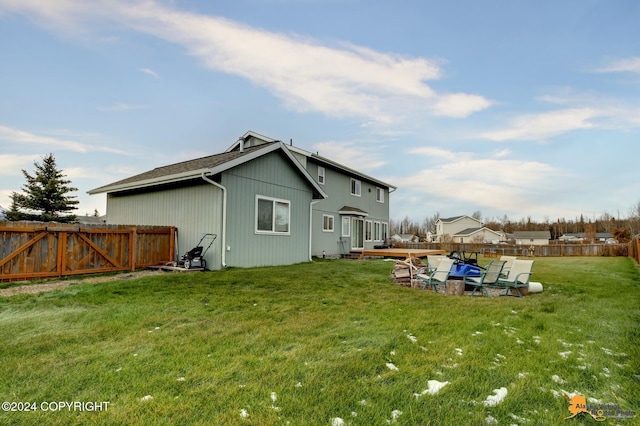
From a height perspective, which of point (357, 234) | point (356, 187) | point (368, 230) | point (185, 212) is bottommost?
point (357, 234)

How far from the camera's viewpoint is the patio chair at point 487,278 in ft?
25.8

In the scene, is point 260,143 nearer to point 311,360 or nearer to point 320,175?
point 320,175

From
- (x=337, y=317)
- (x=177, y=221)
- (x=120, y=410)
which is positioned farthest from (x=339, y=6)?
(x=120, y=410)

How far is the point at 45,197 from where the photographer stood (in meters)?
32.1

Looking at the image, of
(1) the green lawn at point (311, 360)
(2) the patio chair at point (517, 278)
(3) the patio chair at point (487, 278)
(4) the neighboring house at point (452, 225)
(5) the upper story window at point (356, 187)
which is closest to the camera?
(1) the green lawn at point (311, 360)

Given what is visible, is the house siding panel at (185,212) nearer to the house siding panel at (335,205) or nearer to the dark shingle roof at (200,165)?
the dark shingle roof at (200,165)

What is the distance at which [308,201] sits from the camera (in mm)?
14734

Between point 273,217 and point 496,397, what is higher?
point 273,217

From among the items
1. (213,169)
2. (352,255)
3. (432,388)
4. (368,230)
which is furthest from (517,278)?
(368,230)

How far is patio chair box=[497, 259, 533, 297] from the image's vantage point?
7.69m

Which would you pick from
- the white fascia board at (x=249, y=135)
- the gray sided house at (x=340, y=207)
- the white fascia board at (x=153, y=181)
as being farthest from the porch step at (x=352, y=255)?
the white fascia board at (x=153, y=181)

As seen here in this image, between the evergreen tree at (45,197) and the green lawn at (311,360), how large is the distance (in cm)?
3286

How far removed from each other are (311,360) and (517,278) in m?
6.33

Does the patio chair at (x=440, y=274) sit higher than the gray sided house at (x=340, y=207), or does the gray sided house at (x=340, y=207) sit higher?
the gray sided house at (x=340, y=207)
